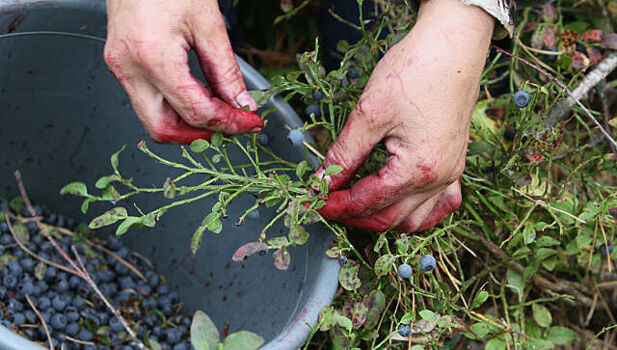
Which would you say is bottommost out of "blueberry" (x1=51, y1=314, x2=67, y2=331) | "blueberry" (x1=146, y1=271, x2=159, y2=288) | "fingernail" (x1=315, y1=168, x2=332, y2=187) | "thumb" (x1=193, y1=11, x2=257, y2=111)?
"blueberry" (x1=146, y1=271, x2=159, y2=288)

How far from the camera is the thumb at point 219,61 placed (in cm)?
83

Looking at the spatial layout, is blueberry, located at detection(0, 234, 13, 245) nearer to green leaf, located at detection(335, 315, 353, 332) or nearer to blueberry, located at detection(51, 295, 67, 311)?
blueberry, located at detection(51, 295, 67, 311)

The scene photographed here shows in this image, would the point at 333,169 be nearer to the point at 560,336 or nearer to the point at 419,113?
the point at 419,113

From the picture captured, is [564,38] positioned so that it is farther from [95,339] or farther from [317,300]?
[95,339]

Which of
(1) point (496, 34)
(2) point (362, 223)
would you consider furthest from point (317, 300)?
(1) point (496, 34)

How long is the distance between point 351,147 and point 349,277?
20cm

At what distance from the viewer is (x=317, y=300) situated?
0.86m

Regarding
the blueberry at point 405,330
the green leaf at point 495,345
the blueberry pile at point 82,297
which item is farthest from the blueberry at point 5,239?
the green leaf at point 495,345

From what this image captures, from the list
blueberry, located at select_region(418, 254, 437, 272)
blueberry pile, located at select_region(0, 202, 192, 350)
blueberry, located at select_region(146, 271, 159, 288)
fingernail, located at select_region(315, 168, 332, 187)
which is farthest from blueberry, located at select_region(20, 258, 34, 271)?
blueberry, located at select_region(418, 254, 437, 272)

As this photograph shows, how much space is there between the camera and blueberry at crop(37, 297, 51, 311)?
1.12 meters

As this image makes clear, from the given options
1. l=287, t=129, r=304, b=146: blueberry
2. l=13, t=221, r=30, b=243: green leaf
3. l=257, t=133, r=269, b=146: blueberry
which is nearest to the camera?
l=287, t=129, r=304, b=146: blueberry

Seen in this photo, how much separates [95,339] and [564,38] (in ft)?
3.69

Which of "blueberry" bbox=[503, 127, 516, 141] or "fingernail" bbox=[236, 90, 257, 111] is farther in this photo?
"blueberry" bbox=[503, 127, 516, 141]

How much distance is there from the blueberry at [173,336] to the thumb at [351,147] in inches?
20.9
